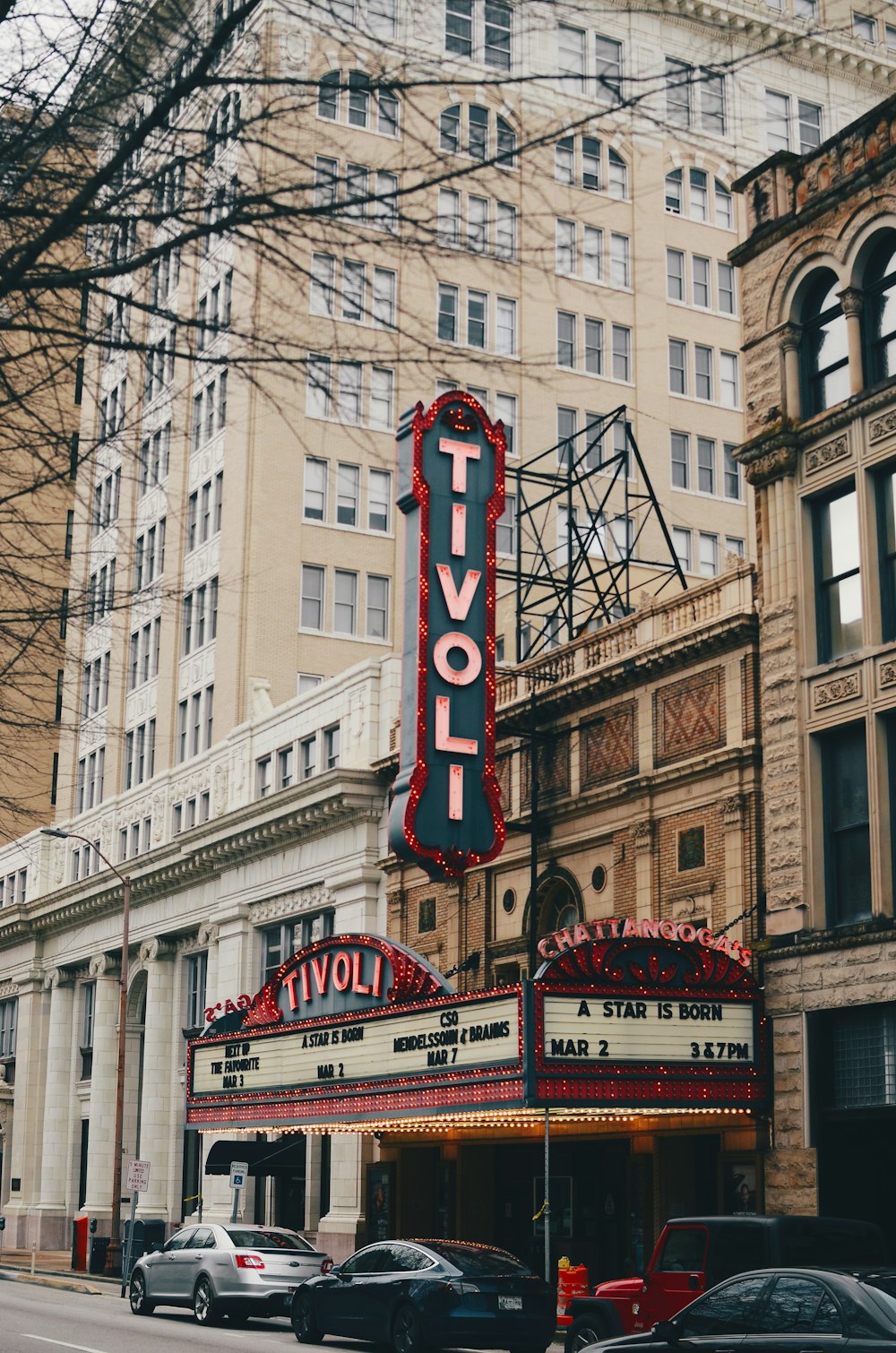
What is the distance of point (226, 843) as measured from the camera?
1945 inches

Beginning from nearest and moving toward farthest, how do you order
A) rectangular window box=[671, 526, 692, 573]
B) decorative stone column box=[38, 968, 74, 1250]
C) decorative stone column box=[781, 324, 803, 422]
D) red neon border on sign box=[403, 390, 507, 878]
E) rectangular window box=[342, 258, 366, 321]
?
rectangular window box=[342, 258, 366, 321] → decorative stone column box=[781, 324, 803, 422] → red neon border on sign box=[403, 390, 507, 878] → decorative stone column box=[38, 968, 74, 1250] → rectangular window box=[671, 526, 692, 573]

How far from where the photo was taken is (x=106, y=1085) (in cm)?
5919

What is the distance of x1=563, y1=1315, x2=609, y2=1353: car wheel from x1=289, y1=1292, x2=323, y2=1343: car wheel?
6235 millimetres

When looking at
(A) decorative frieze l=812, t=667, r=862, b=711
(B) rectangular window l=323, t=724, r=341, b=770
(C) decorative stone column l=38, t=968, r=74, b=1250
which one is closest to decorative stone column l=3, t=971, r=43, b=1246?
(C) decorative stone column l=38, t=968, r=74, b=1250

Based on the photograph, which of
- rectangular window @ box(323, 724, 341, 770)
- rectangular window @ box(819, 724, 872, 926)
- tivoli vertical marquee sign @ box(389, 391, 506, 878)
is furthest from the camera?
rectangular window @ box(323, 724, 341, 770)

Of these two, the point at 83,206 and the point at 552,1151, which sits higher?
the point at 83,206

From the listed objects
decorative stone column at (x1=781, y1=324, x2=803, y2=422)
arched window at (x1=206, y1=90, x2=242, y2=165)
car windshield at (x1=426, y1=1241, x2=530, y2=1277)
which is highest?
decorative stone column at (x1=781, y1=324, x2=803, y2=422)

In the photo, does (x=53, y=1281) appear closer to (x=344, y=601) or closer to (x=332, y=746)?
(x=332, y=746)

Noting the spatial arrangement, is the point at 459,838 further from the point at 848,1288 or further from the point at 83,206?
the point at 83,206

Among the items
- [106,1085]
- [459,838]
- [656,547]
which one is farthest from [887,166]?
[106,1085]

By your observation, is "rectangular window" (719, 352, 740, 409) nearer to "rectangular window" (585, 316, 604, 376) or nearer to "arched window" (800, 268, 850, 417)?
"rectangular window" (585, 316, 604, 376)

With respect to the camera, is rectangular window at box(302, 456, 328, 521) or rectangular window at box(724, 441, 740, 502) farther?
rectangular window at box(724, 441, 740, 502)

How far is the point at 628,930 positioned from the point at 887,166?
12517mm

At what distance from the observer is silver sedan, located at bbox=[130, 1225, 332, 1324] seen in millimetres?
28781
